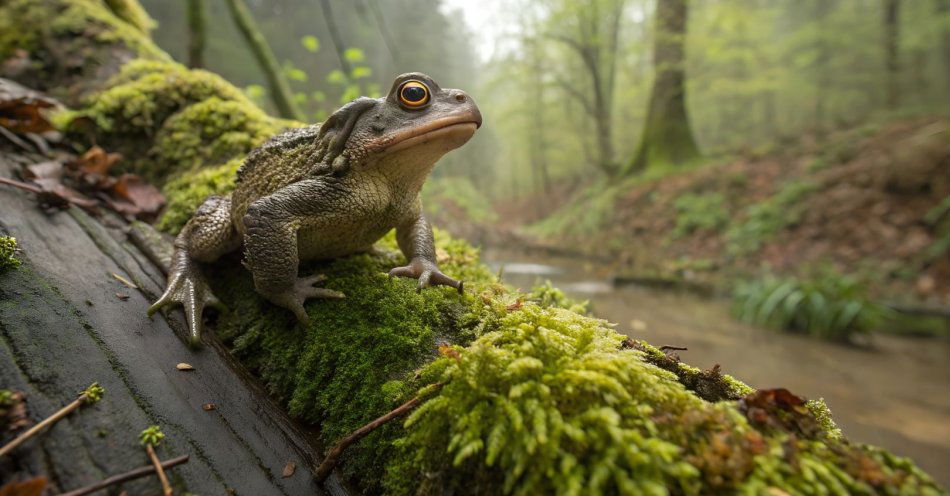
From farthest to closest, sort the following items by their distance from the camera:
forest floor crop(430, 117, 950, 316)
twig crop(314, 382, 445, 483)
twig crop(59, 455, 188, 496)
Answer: forest floor crop(430, 117, 950, 316) → twig crop(314, 382, 445, 483) → twig crop(59, 455, 188, 496)

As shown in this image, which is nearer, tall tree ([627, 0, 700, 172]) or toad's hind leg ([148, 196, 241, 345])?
toad's hind leg ([148, 196, 241, 345])

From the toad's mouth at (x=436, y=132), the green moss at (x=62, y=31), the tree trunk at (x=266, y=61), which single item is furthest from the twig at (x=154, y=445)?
the tree trunk at (x=266, y=61)

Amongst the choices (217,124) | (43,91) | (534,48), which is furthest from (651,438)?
(534,48)

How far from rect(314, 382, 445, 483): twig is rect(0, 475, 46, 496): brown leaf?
686 millimetres

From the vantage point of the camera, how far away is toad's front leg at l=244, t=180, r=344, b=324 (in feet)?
6.22

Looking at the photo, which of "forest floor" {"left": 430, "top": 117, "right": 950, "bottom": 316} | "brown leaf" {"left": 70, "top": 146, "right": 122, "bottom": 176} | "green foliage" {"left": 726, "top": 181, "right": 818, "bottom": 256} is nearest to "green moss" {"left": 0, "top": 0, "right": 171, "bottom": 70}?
"brown leaf" {"left": 70, "top": 146, "right": 122, "bottom": 176}

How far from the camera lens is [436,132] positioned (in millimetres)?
1944

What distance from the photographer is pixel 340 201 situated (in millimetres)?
2037

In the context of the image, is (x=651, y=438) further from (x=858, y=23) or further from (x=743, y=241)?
(x=858, y=23)

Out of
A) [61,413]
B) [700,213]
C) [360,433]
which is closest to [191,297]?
[61,413]

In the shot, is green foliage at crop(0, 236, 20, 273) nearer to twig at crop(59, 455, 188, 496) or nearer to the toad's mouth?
twig at crop(59, 455, 188, 496)

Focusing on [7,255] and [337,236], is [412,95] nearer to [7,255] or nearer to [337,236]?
[337,236]

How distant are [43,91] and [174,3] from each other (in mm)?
22882

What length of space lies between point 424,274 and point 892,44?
22218 mm
